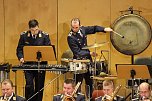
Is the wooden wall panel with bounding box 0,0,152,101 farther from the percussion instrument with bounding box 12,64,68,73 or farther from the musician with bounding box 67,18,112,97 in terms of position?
the percussion instrument with bounding box 12,64,68,73

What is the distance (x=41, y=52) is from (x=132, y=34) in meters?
2.58

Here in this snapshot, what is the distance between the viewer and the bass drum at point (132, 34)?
8906 mm

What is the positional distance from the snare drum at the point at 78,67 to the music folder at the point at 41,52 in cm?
63

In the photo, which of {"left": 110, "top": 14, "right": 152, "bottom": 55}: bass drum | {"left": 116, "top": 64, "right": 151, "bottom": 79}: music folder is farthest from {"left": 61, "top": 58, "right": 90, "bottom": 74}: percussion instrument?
{"left": 110, "top": 14, "right": 152, "bottom": 55}: bass drum

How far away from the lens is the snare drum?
778cm

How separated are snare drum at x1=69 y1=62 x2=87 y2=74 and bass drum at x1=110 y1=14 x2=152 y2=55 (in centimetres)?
150

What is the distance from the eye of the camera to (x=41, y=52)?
24.0 feet

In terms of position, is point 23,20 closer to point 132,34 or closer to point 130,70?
point 132,34

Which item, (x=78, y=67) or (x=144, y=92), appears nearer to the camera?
(x=144, y=92)

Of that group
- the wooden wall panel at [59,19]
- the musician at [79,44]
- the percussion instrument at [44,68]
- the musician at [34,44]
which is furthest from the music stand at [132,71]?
the wooden wall panel at [59,19]

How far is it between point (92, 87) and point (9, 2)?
10.5 feet

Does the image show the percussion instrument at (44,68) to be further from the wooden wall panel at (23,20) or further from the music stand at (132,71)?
the wooden wall panel at (23,20)

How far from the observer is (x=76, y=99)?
6.23 meters

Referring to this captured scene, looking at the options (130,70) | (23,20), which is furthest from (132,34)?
(23,20)
